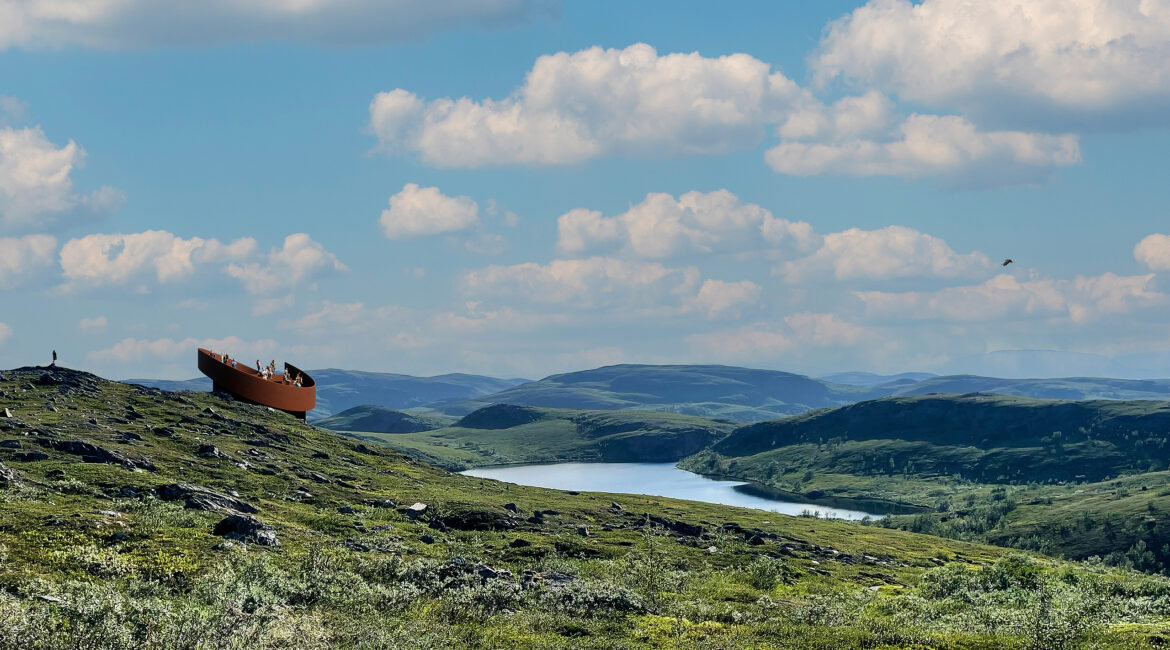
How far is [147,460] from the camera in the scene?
2938 inches

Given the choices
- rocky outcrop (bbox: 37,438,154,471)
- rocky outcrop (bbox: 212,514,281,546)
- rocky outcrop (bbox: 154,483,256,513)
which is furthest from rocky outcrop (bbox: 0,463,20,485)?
rocky outcrop (bbox: 212,514,281,546)

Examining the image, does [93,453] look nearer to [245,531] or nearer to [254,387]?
[245,531]

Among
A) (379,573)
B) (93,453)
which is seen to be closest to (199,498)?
(93,453)

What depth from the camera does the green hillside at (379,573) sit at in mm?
31688

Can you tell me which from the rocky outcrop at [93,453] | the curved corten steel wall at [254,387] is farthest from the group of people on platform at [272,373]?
the rocky outcrop at [93,453]

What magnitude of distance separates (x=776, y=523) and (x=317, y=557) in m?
107

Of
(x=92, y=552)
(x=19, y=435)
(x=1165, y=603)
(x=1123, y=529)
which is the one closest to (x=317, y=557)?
(x=92, y=552)

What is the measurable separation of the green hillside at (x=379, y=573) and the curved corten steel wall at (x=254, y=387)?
21574 millimetres

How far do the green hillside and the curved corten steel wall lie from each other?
21574 mm

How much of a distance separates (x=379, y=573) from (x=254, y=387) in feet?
290

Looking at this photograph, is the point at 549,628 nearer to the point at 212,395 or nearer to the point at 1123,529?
the point at 212,395

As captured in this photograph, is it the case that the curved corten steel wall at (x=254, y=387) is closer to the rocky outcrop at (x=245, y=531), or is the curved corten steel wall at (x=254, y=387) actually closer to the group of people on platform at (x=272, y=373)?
the group of people on platform at (x=272, y=373)

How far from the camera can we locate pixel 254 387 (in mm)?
125062

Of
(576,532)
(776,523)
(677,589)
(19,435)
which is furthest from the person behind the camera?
(776,523)
